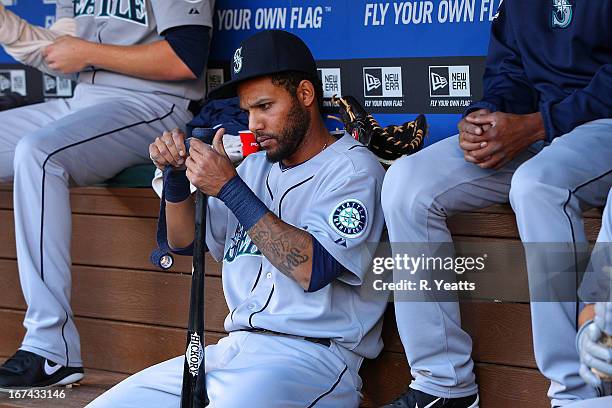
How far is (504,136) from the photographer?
2.42m

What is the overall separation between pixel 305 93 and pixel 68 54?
3.76 feet

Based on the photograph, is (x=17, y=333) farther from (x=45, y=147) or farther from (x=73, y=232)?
(x=45, y=147)

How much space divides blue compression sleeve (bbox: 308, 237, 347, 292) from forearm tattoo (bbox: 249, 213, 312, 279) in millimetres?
15

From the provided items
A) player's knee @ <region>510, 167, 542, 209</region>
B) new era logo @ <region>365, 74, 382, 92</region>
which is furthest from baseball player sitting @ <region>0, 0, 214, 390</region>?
player's knee @ <region>510, 167, 542, 209</region>

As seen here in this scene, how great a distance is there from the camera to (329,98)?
351cm

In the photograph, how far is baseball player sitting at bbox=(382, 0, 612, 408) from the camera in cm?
221

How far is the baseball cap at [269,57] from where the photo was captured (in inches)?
99.9

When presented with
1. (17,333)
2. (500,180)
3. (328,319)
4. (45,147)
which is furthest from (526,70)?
(17,333)

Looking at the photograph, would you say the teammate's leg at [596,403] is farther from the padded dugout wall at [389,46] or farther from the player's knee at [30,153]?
the player's knee at [30,153]

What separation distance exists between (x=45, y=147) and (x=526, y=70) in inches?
55.2

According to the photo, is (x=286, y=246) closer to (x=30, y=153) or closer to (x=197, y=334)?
(x=197, y=334)

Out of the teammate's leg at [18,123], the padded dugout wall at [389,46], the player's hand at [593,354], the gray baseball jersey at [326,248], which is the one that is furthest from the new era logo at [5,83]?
the player's hand at [593,354]

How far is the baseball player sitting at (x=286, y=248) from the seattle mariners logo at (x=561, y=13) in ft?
1.76

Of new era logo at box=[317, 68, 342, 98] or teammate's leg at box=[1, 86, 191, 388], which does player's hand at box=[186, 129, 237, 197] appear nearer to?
teammate's leg at box=[1, 86, 191, 388]
